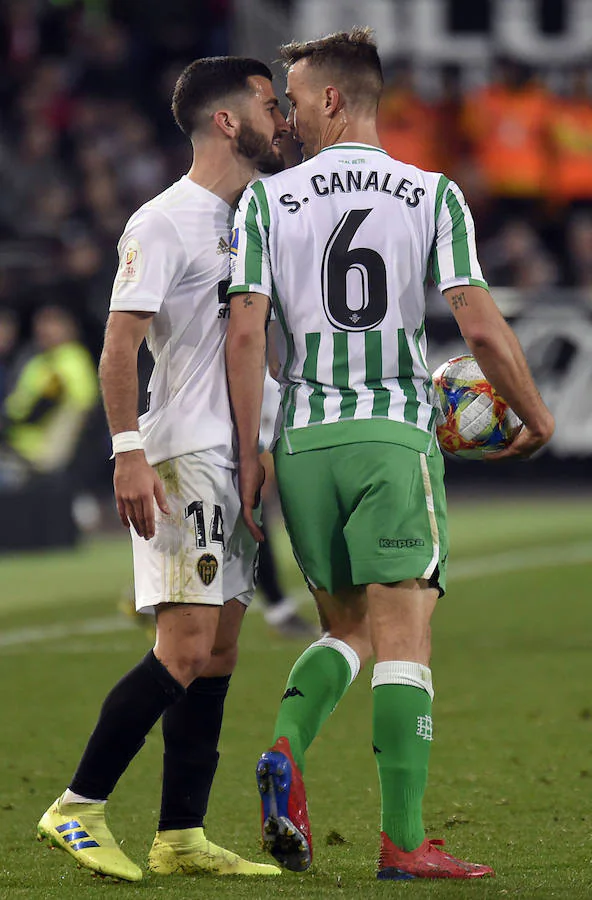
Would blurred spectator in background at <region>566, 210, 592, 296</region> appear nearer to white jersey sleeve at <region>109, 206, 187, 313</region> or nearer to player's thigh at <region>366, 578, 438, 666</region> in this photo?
white jersey sleeve at <region>109, 206, 187, 313</region>

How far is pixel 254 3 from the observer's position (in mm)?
15930

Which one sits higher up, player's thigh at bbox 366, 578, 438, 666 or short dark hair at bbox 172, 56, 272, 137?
short dark hair at bbox 172, 56, 272, 137

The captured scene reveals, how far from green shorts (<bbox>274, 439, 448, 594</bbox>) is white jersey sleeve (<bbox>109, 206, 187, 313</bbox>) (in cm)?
48

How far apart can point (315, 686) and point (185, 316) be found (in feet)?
3.14

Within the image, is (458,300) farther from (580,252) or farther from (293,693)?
(580,252)

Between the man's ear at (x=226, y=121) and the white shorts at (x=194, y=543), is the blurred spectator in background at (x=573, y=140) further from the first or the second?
the white shorts at (x=194, y=543)

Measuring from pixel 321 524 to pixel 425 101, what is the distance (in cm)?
1304

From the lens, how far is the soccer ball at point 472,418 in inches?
154

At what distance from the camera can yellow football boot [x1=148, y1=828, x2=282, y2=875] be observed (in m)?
3.83

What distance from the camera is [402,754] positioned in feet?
11.8

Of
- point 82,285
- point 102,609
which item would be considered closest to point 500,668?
point 102,609

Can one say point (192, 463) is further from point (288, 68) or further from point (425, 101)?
point (425, 101)

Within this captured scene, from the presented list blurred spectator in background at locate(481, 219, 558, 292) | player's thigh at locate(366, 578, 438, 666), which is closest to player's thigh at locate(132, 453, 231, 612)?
player's thigh at locate(366, 578, 438, 666)

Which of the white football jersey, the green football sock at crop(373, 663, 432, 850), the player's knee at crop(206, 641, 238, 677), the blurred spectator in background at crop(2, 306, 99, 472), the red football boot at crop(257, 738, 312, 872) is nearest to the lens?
the red football boot at crop(257, 738, 312, 872)
